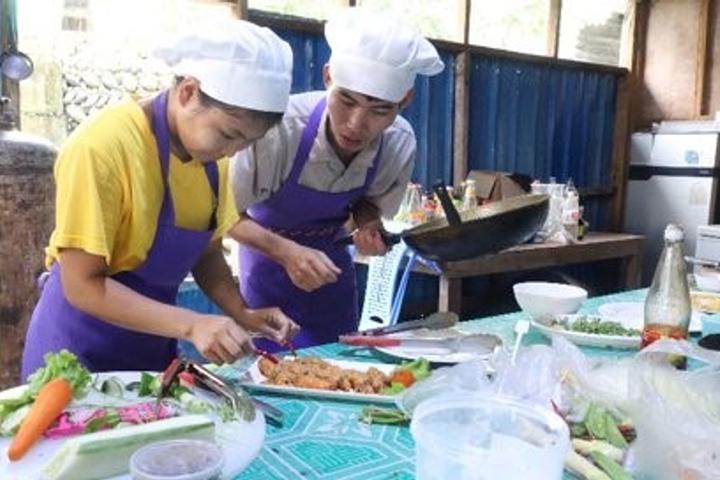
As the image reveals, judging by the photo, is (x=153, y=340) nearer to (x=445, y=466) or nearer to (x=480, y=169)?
(x=445, y=466)

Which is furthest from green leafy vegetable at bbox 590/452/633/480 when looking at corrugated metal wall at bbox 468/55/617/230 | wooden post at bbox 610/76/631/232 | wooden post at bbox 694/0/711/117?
wooden post at bbox 694/0/711/117

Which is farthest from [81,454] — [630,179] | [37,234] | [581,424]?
[630,179]

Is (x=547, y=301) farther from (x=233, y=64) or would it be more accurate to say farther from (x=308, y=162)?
(x=233, y=64)

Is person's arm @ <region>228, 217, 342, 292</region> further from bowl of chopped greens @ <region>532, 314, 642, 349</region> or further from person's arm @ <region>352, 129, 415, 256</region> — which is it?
bowl of chopped greens @ <region>532, 314, 642, 349</region>

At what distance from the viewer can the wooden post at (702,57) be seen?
5.86m

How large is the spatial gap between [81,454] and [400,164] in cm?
166

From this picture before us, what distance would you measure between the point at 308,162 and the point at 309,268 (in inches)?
18.3

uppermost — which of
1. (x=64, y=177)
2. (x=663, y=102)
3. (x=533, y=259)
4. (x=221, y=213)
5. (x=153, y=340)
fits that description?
(x=663, y=102)

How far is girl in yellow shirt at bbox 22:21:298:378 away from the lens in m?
1.33

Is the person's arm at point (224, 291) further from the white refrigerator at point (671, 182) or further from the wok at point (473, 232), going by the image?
the white refrigerator at point (671, 182)

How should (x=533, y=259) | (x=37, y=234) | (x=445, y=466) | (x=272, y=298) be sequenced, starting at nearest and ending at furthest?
1. (x=445, y=466)
2. (x=272, y=298)
3. (x=37, y=234)
4. (x=533, y=259)

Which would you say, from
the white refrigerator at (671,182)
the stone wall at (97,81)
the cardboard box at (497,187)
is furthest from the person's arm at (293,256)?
the white refrigerator at (671,182)

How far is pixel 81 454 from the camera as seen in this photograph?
0.87 meters

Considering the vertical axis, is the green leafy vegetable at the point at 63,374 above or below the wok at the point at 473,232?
below
